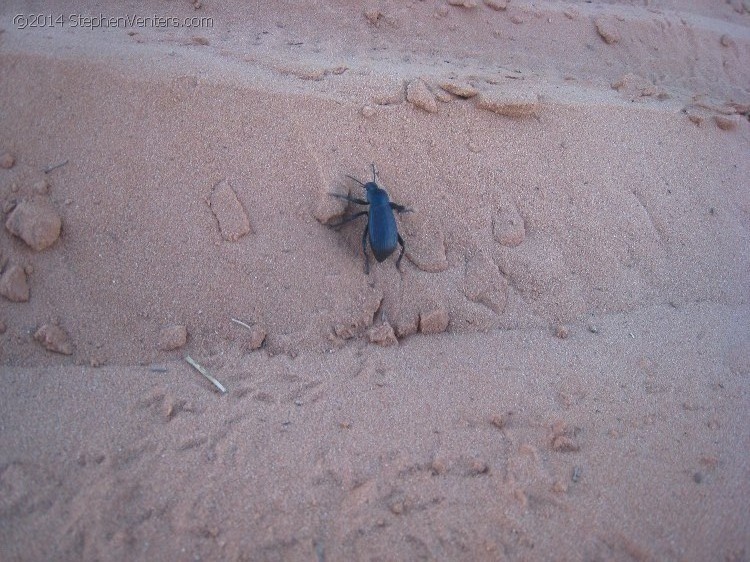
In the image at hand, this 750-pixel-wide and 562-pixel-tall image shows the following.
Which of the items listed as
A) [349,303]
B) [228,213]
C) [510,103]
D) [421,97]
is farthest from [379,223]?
[510,103]

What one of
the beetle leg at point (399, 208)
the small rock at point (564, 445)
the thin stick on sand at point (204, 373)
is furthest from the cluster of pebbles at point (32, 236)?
the small rock at point (564, 445)

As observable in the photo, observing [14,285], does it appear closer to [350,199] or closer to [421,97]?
[350,199]

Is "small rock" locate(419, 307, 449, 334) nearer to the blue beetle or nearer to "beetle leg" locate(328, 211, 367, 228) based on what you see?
the blue beetle

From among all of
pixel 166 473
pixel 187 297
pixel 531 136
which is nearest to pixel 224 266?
pixel 187 297

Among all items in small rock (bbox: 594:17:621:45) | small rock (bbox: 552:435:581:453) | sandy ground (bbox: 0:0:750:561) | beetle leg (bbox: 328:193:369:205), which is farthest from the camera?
small rock (bbox: 594:17:621:45)

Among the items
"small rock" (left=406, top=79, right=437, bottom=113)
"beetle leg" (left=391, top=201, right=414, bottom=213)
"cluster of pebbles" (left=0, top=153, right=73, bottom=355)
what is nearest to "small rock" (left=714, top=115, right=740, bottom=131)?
"small rock" (left=406, top=79, right=437, bottom=113)

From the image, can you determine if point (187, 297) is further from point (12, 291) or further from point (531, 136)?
point (531, 136)

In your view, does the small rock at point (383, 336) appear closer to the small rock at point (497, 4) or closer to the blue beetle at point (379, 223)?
the blue beetle at point (379, 223)
